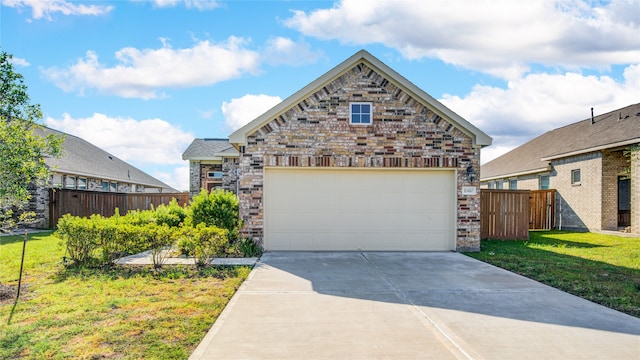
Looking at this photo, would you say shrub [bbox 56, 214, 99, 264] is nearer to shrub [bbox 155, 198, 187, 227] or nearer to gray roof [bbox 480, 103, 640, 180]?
shrub [bbox 155, 198, 187, 227]

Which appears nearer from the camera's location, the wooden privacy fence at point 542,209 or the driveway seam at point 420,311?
the driveway seam at point 420,311

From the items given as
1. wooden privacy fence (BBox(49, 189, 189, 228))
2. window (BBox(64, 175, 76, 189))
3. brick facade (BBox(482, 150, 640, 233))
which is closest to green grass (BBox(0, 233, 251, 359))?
wooden privacy fence (BBox(49, 189, 189, 228))

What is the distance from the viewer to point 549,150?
24.0 m

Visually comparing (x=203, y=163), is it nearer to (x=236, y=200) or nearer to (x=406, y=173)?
(x=236, y=200)

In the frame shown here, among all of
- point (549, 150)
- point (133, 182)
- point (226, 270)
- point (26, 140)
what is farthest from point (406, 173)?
point (133, 182)

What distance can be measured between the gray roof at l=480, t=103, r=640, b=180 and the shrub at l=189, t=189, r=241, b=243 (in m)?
15.8

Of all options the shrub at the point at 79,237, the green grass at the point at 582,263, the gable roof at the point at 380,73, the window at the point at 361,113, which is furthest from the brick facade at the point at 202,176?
the green grass at the point at 582,263

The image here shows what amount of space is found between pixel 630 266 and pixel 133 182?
88.5 ft

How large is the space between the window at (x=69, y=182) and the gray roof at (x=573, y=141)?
24246 millimetres

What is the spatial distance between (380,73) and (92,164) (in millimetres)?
19873

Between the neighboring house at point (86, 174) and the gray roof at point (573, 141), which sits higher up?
the gray roof at point (573, 141)

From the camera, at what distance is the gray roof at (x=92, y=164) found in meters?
22.5

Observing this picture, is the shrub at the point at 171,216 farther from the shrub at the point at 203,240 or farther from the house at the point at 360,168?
the shrub at the point at 203,240

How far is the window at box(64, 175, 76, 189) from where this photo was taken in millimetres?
22322
